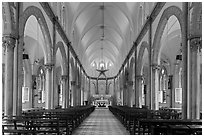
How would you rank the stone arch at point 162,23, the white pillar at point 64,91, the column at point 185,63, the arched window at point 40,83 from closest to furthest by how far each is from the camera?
the column at point 185,63, the stone arch at point 162,23, the white pillar at point 64,91, the arched window at point 40,83

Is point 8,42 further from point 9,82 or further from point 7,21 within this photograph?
point 9,82

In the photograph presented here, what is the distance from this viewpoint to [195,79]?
13.1m

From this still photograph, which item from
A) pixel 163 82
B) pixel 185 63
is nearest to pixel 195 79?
pixel 185 63

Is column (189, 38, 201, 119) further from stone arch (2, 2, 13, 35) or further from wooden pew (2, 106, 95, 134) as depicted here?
stone arch (2, 2, 13, 35)

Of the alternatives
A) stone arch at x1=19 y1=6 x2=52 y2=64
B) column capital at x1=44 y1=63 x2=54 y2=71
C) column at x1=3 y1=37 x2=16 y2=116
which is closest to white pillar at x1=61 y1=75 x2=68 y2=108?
column capital at x1=44 y1=63 x2=54 y2=71

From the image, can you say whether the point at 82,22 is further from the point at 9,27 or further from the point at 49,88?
the point at 9,27

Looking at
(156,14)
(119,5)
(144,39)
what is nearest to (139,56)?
(144,39)

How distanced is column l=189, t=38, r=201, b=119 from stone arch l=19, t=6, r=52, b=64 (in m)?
7.22

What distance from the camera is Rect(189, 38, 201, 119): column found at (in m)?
13.1

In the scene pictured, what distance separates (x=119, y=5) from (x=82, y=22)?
274 inches

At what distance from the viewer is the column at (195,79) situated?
514 inches

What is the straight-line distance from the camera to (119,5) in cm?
Result: 2958

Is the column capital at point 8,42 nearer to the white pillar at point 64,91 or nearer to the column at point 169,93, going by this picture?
the white pillar at point 64,91

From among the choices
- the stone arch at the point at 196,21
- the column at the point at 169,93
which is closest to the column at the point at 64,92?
the column at the point at 169,93
